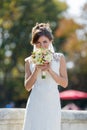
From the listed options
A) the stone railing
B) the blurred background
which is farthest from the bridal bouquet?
the blurred background

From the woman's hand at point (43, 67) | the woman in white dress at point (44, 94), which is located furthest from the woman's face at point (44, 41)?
the woman's hand at point (43, 67)

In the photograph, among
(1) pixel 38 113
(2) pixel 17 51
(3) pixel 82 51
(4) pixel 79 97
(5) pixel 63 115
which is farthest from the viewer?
(2) pixel 17 51

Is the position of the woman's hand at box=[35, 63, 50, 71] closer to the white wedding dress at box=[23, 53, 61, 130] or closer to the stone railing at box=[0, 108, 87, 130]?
the white wedding dress at box=[23, 53, 61, 130]

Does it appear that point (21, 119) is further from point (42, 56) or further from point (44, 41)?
point (44, 41)

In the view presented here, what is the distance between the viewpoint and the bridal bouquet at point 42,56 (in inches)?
232

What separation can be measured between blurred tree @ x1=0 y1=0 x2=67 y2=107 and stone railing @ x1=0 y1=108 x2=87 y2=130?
102 ft

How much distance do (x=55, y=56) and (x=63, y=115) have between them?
793mm

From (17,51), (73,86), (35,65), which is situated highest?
(17,51)

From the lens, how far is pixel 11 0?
1522 inches

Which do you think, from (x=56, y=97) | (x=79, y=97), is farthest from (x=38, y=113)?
(x=79, y=97)

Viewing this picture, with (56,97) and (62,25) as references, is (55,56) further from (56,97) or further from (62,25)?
(62,25)

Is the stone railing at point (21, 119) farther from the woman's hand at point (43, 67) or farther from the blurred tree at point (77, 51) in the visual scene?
the blurred tree at point (77, 51)

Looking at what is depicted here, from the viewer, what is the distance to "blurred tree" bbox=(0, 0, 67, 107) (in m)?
38.2

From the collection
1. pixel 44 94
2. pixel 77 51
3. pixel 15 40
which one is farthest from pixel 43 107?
pixel 15 40
